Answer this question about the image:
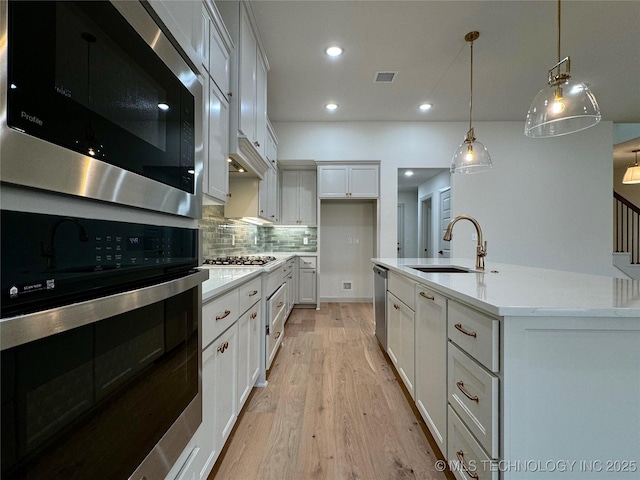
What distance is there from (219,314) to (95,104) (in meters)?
0.95

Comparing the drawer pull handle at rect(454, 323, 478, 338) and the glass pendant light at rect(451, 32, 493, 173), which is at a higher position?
the glass pendant light at rect(451, 32, 493, 173)

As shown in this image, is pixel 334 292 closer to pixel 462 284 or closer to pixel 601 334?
pixel 462 284

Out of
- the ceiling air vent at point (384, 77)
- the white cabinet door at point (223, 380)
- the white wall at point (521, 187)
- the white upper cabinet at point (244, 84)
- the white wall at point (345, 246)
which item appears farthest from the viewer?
the white wall at point (345, 246)

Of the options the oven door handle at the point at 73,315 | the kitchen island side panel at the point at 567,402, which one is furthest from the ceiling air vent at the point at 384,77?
the oven door handle at the point at 73,315

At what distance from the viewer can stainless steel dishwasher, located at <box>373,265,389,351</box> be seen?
2686mm

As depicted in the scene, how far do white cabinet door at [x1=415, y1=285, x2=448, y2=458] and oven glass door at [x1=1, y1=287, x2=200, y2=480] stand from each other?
1.10m

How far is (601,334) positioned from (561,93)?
1642 mm

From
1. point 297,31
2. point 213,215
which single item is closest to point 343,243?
point 213,215

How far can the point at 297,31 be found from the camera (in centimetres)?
261

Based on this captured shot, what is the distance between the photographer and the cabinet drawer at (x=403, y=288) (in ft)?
6.17

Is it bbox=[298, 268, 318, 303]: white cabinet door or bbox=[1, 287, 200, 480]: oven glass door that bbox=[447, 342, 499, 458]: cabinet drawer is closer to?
bbox=[1, 287, 200, 480]: oven glass door

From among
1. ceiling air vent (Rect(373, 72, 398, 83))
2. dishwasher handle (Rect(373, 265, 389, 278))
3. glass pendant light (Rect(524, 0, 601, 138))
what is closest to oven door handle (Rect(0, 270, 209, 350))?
dishwasher handle (Rect(373, 265, 389, 278))

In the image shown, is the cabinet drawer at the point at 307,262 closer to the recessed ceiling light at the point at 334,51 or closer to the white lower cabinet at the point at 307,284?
the white lower cabinet at the point at 307,284

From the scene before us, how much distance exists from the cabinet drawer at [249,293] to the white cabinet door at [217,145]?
591 millimetres
